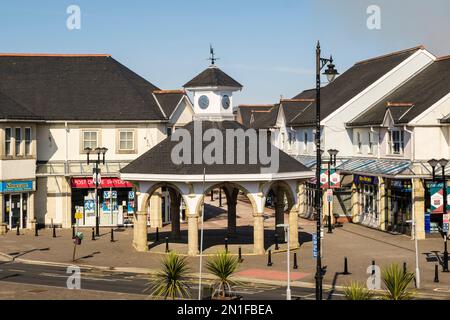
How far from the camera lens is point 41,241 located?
50594 millimetres

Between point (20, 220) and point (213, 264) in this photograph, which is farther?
point (20, 220)

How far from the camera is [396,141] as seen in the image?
5431cm

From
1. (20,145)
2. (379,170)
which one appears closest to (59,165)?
(20,145)

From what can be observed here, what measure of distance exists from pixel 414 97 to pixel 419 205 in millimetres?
9830

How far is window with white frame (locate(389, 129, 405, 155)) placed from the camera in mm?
→ 53281

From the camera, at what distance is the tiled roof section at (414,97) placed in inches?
2054

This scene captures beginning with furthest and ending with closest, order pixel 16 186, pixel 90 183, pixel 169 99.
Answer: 1. pixel 169 99
2. pixel 90 183
3. pixel 16 186

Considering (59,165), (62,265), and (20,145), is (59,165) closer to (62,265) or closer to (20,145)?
(20,145)

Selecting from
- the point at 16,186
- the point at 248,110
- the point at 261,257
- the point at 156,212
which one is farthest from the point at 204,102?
the point at 248,110

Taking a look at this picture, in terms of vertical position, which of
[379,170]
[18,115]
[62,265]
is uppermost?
[18,115]

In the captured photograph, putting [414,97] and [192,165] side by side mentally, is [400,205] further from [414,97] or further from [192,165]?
[192,165]

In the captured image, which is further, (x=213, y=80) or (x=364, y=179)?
(x=364, y=179)
